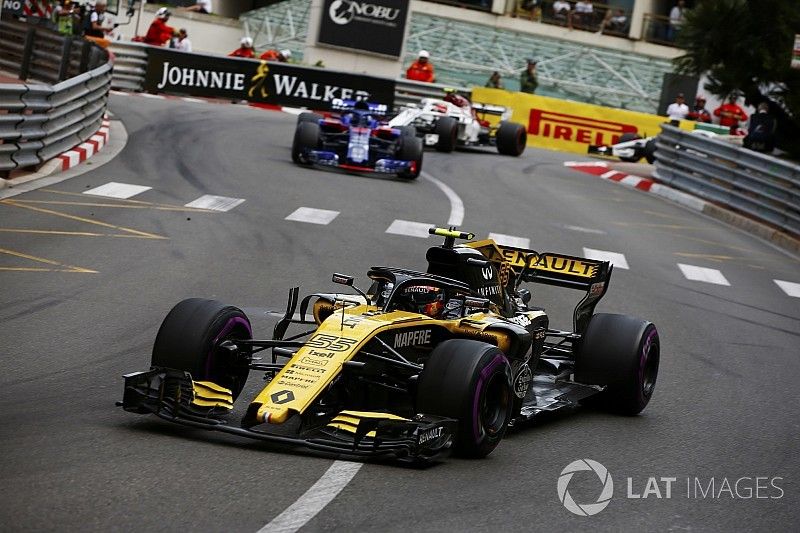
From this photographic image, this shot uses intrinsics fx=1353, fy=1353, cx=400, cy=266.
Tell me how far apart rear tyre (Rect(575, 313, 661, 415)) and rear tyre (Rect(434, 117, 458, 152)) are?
66.0 feet

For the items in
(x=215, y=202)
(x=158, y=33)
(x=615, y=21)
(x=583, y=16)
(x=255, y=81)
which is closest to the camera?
(x=215, y=202)

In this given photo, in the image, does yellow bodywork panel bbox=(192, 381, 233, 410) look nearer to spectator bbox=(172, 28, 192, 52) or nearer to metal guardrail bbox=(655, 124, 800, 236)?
metal guardrail bbox=(655, 124, 800, 236)

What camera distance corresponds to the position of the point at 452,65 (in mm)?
47938

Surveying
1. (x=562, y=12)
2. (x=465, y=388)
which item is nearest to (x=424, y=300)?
(x=465, y=388)

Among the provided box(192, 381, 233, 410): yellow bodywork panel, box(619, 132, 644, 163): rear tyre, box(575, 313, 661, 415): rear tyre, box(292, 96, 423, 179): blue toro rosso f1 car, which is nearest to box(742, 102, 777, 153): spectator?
box(292, 96, 423, 179): blue toro rosso f1 car

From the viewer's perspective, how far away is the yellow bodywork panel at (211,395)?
758 centimetres

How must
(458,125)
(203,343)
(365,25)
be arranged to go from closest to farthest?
(203,343), (458,125), (365,25)

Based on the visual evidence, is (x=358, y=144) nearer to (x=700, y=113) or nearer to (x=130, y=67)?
(x=130, y=67)

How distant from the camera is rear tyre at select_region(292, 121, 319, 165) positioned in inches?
933

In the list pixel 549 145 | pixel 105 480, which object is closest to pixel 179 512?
pixel 105 480

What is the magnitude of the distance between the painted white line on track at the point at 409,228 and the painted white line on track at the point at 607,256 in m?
2.23

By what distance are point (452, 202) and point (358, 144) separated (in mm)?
2590

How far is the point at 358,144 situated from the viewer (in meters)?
23.9

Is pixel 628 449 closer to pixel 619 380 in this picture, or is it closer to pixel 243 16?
pixel 619 380
